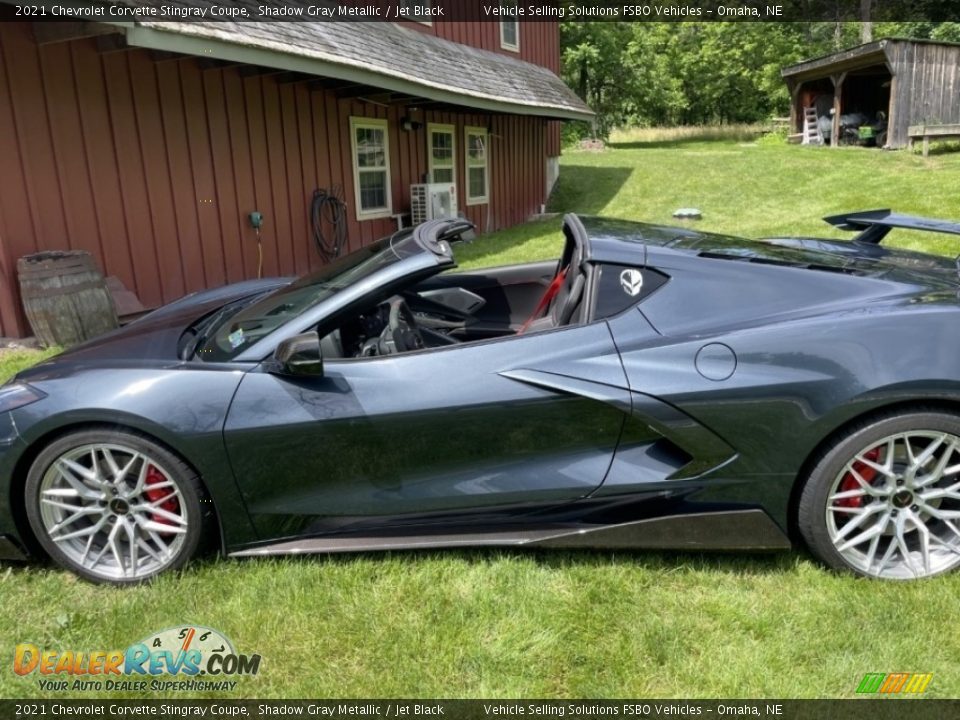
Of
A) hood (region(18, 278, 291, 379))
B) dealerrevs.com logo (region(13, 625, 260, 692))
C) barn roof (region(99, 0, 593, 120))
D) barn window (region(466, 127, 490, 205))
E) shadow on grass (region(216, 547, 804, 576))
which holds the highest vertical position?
barn roof (region(99, 0, 593, 120))

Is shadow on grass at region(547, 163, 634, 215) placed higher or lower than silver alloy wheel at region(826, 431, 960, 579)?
higher

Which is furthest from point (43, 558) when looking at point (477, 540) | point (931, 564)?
point (931, 564)

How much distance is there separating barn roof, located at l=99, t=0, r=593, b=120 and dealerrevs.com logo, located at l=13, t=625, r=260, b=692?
15.2 feet

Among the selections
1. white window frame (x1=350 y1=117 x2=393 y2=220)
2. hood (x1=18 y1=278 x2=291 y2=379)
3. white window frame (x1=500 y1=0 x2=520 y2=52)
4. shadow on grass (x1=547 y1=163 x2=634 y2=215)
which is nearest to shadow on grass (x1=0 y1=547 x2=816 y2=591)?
hood (x1=18 y1=278 x2=291 y2=379)

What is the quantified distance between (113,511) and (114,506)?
2cm

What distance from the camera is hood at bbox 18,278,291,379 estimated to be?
2594mm

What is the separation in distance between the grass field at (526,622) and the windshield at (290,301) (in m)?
0.79

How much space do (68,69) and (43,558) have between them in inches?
199

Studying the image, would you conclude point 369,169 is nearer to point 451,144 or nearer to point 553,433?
point 451,144

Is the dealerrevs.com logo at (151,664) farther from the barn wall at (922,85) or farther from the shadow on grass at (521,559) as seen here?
the barn wall at (922,85)

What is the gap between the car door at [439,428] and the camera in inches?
89.2

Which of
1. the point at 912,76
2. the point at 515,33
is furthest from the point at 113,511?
the point at 912,76

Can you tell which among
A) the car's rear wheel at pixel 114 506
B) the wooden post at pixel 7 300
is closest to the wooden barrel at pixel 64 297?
the wooden post at pixel 7 300

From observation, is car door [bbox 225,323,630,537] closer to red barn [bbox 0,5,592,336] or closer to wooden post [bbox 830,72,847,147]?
red barn [bbox 0,5,592,336]
